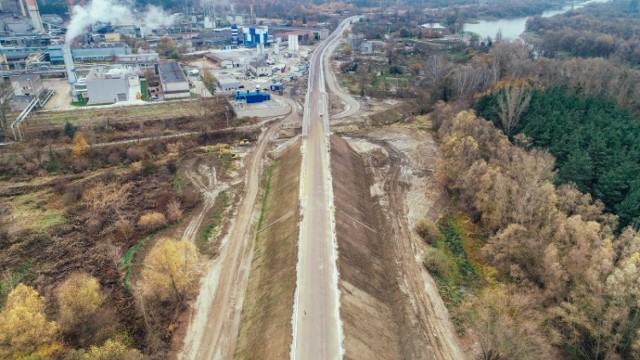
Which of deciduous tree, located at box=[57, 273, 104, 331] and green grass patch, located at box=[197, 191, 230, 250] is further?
green grass patch, located at box=[197, 191, 230, 250]

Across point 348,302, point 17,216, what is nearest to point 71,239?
point 17,216

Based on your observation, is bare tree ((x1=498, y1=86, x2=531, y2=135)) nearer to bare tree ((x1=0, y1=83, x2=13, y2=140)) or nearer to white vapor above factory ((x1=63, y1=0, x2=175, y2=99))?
bare tree ((x1=0, y1=83, x2=13, y2=140))

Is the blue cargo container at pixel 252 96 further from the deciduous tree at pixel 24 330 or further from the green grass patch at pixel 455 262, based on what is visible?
the deciduous tree at pixel 24 330

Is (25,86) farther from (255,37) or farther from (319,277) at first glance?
(255,37)

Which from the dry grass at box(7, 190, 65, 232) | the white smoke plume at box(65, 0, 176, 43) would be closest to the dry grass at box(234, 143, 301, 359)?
the dry grass at box(7, 190, 65, 232)

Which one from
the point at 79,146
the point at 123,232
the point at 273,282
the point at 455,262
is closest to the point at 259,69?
the point at 79,146
